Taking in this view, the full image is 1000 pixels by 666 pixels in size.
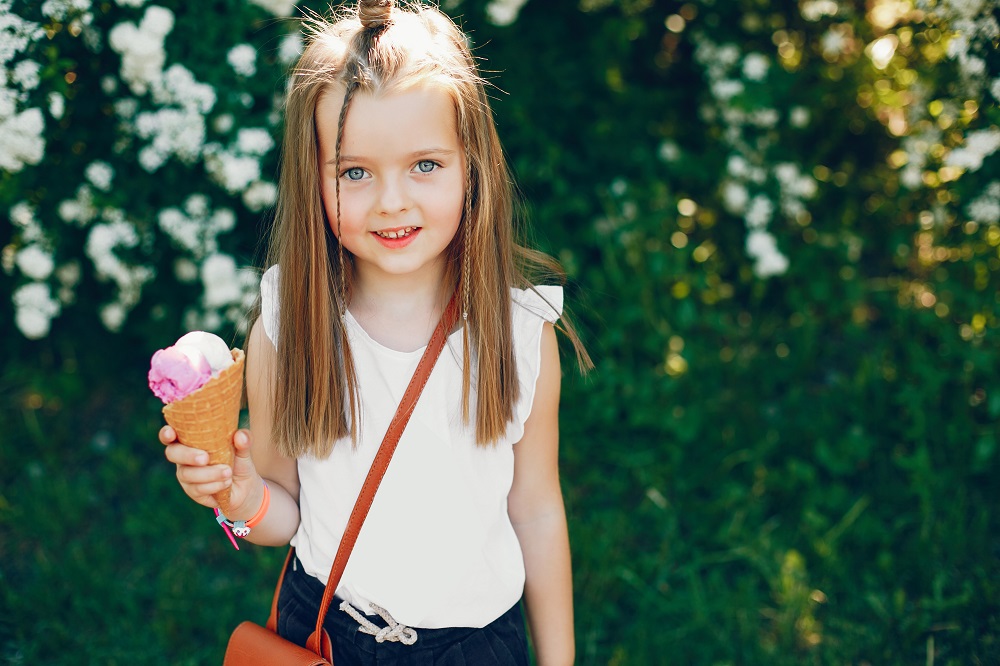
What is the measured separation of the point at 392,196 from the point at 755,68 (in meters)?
1.97

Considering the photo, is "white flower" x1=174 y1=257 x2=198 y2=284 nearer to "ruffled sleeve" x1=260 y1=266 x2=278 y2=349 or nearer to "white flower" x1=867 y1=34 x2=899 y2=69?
"ruffled sleeve" x1=260 y1=266 x2=278 y2=349

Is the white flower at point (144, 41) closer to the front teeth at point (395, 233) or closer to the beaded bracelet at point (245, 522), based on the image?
the front teeth at point (395, 233)

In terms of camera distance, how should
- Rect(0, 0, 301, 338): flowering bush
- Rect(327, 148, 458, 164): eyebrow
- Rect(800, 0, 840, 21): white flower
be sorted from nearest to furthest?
1. Rect(327, 148, 458, 164): eyebrow
2. Rect(0, 0, 301, 338): flowering bush
3. Rect(800, 0, 840, 21): white flower

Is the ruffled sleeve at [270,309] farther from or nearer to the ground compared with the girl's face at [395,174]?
nearer to the ground

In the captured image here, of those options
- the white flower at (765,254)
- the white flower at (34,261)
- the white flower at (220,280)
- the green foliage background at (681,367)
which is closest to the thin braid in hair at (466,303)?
the green foliage background at (681,367)

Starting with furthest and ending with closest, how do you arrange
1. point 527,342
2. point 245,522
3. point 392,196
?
point 527,342
point 245,522
point 392,196

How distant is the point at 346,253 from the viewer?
1478mm

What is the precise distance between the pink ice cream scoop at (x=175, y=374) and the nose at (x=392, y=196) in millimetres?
365

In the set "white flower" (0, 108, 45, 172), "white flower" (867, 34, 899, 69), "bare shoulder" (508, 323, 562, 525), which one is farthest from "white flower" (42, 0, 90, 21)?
"white flower" (867, 34, 899, 69)

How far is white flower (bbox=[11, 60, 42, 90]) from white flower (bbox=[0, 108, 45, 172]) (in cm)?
7

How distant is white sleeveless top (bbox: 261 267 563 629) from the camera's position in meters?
1.42

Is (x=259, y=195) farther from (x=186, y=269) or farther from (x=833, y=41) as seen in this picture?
(x=833, y=41)

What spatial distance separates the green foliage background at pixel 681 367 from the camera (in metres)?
2.34

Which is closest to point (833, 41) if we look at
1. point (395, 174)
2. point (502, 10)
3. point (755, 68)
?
point (755, 68)
